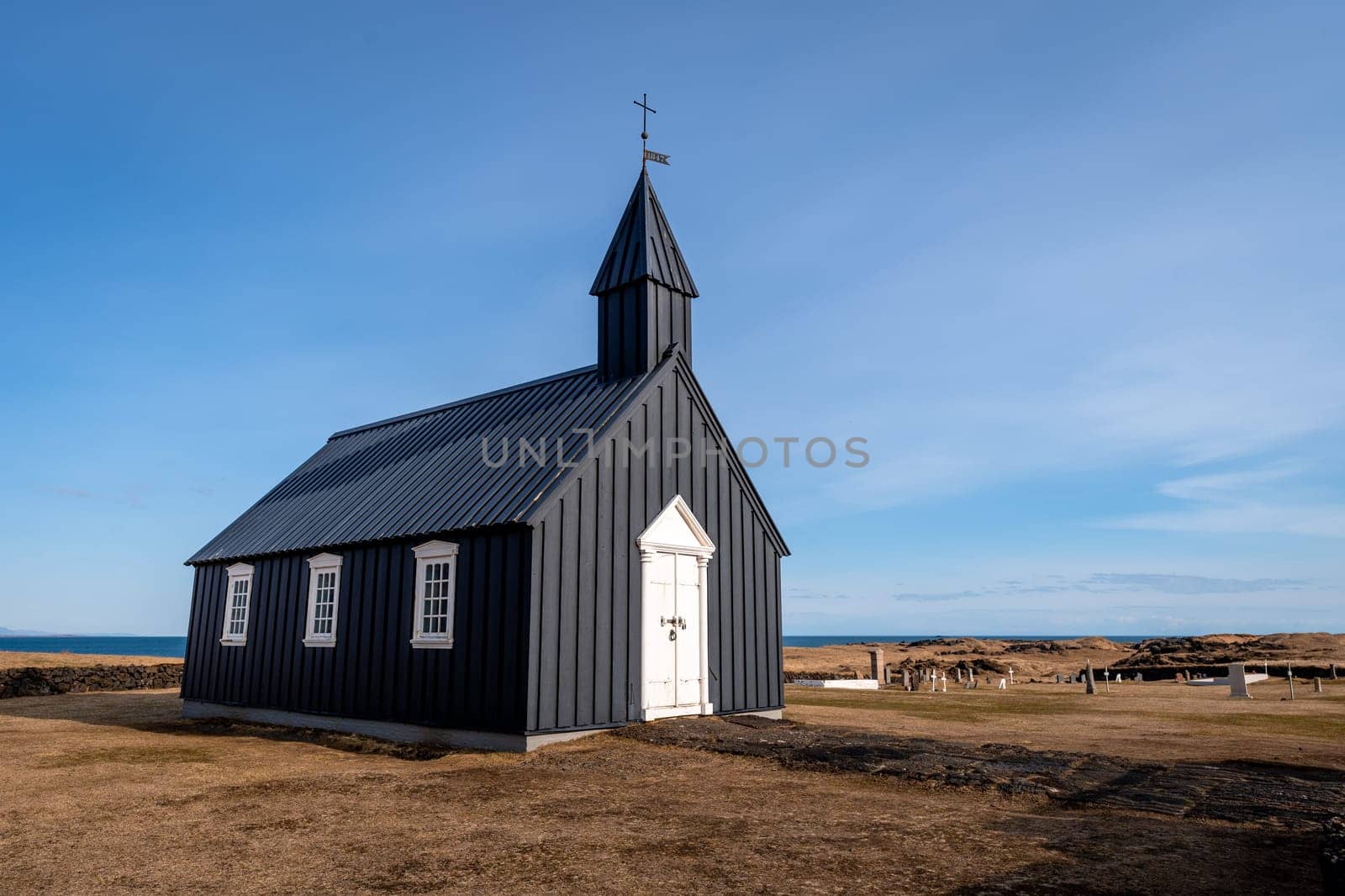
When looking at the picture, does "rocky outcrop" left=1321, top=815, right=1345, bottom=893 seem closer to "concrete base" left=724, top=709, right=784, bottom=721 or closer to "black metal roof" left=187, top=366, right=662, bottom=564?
"black metal roof" left=187, top=366, right=662, bottom=564

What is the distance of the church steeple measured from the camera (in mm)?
18359

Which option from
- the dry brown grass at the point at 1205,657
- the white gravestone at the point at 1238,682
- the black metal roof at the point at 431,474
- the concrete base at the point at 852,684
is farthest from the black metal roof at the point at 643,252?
the dry brown grass at the point at 1205,657

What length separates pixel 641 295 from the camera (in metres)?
18.5

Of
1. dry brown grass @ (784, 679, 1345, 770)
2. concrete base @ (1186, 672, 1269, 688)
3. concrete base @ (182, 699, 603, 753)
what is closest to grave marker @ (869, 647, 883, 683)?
dry brown grass @ (784, 679, 1345, 770)

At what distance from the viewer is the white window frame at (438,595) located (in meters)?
15.6

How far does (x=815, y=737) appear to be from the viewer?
1402 centimetres

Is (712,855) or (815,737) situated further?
(815,737)

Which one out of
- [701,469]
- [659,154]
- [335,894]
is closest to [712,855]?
[335,894]

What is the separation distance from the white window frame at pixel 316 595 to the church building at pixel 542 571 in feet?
0.19

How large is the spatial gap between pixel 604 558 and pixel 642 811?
6.56m

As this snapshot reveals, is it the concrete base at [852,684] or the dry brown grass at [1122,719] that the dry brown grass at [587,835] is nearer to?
the dry brown grass at [1122,719]

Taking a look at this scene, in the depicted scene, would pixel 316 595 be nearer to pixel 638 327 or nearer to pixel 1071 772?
pixel 638 327

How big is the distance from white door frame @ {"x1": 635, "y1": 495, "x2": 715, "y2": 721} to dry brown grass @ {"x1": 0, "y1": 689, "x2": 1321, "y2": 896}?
2892 millimetres

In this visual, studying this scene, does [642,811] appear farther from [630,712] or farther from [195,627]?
[195,627]
